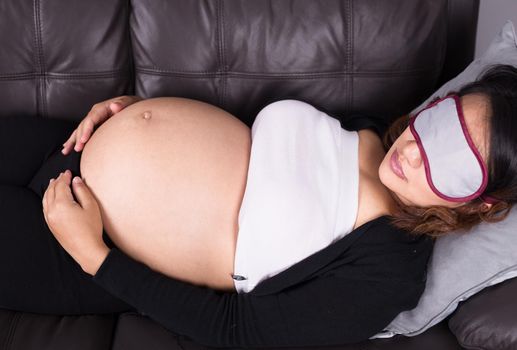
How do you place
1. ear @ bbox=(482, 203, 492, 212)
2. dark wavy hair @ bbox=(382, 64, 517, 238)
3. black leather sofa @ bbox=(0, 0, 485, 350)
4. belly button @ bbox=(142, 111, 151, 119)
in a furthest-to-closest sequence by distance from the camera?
black leather sofa @ bbox=(0, 0, 485, 350) → belly button @ bbox=(142, 111, 151, 119) → ear @ bbox=(482, 203, 492, 212) → dark wavy hair @ bbox=(382, 64, 517, 238)

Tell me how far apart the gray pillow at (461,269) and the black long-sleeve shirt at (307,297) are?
5cm

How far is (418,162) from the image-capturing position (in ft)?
3.67

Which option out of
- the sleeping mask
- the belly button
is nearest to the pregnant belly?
the belly button

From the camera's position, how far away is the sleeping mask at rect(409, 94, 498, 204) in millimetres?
1053

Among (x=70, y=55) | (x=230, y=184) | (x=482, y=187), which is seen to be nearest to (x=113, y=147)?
(x=230, y=184)

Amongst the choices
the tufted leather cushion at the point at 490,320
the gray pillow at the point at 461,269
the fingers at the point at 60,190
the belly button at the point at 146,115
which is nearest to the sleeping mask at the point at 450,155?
the gray pillow at the point at 461,269

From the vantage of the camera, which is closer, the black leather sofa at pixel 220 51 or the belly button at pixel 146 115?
the belly button at pixel 146 115

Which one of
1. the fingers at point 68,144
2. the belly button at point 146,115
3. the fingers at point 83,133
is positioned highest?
the belly button at point 146,115

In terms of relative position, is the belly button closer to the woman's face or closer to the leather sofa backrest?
the leather sofa backrest

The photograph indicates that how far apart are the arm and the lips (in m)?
0.23

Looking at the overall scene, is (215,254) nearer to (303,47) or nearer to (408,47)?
(303,47)

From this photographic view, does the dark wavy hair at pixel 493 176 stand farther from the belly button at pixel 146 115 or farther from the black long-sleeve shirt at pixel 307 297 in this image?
the belly button at pixel 146 115

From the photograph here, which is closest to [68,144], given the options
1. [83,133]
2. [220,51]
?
[83,133]

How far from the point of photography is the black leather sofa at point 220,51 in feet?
4.99
